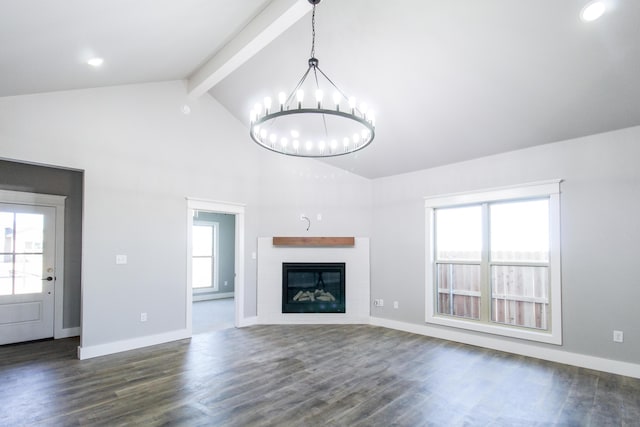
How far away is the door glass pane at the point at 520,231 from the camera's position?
4.53m

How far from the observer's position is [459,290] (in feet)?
17.5

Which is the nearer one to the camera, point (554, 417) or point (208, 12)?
point (554, 417)

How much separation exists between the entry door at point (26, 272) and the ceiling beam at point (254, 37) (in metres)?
3.11

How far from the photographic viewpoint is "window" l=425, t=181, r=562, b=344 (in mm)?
4395

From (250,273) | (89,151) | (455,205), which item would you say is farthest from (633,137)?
(89,151)

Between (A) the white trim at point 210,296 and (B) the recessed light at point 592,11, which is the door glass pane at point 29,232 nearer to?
(A) the white trim at point 210,296

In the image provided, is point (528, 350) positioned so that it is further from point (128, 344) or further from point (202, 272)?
point (202, 272)

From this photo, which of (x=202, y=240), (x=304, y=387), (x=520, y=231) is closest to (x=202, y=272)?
(x=202, y=240)

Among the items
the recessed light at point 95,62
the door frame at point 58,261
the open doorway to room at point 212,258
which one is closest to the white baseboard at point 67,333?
the door frame at point 58,261

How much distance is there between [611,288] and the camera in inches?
152

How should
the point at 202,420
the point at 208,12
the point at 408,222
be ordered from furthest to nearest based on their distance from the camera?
1. the point at 408,222
2. the point at 208,12
3. the point at 202,420

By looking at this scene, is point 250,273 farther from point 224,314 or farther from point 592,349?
point 592,349

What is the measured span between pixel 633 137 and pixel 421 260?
10.0 ft

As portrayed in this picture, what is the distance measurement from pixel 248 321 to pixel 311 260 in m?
1.55
